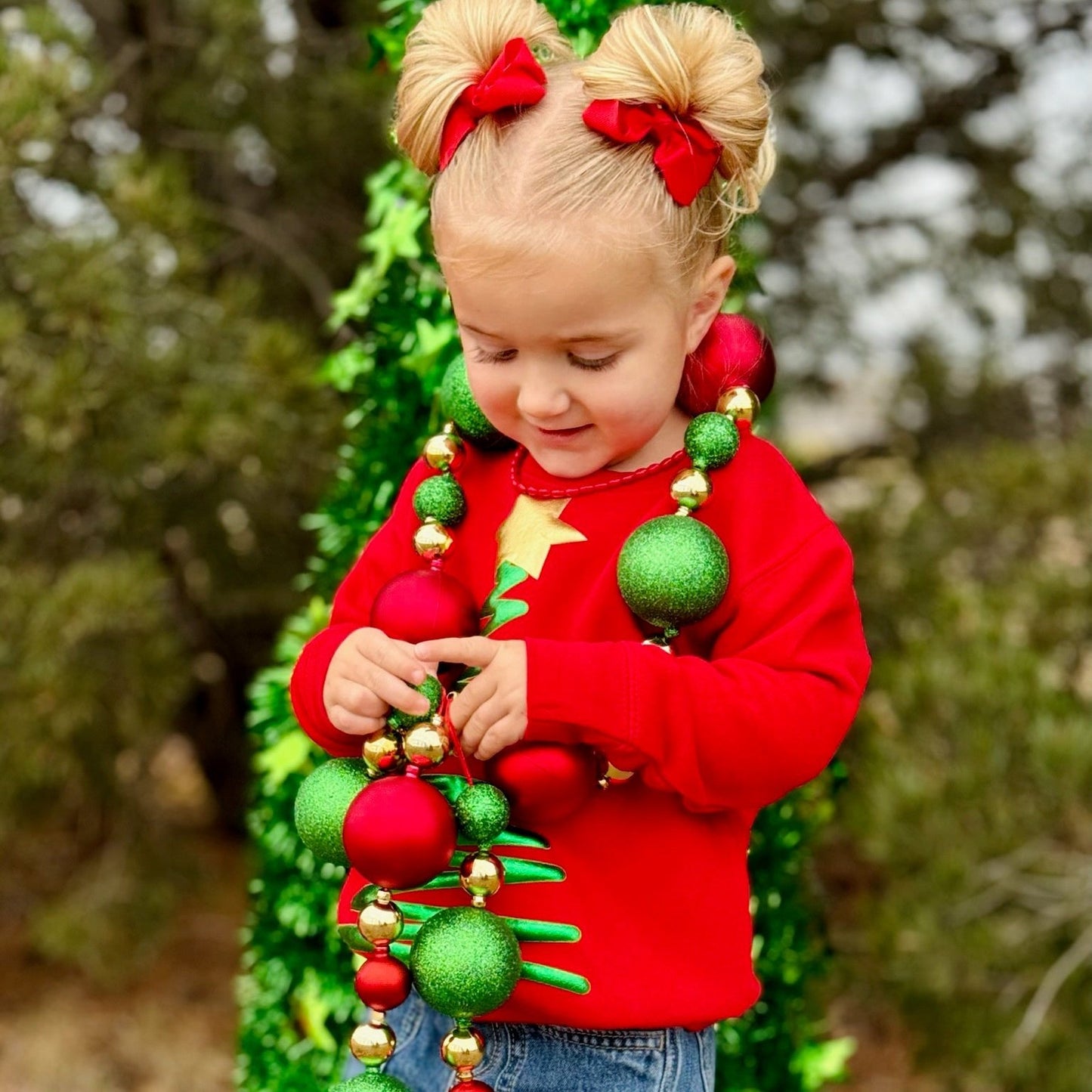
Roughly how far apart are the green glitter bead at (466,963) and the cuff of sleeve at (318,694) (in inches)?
7.8

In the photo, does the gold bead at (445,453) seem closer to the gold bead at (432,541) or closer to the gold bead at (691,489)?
the gold bead at (432,541)

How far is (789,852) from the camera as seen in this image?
1.72 meters

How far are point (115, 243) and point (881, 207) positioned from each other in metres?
2.32

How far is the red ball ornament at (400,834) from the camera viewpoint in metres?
1.12

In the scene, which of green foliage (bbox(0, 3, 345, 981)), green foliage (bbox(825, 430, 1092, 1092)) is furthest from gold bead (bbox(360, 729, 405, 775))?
green foliage (bbox(825, 430, 1092, 1092))

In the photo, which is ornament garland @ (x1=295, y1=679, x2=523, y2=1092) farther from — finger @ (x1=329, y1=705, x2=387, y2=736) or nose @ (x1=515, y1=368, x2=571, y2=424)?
nose @ (x1=515, y1=368, x2=571, y2=424)

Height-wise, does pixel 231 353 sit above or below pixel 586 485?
below

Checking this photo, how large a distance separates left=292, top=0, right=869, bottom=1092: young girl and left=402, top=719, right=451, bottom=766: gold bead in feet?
0.06

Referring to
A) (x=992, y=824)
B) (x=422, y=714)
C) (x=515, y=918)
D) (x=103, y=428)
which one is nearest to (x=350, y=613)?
(x=422, y=714)

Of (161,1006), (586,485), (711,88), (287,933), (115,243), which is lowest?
(161,1006)

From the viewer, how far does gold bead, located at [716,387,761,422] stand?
1244 mm

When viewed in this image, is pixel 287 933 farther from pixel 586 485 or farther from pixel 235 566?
pixel 235 566

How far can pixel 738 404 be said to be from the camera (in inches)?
49.1

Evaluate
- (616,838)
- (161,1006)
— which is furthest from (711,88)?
(161,1006)
